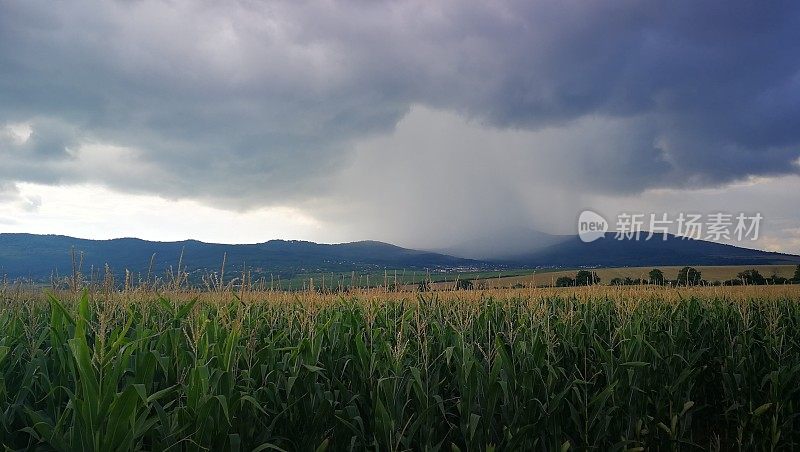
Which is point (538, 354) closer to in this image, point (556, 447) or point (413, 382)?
point (556, 447)

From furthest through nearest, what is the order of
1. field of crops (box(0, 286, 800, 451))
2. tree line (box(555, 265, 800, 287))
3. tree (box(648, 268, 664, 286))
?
tree (box(648, 268, 664, 286))
tree line (box(555, 265, 800, 287))
field of crops (box(0, 286, 800, 451))

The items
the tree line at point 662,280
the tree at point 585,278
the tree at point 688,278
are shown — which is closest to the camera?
the tree at point 585,278


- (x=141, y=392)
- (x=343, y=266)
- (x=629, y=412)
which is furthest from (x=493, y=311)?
(x=343, y=266)

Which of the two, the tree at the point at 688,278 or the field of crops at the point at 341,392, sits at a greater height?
the tree at the point at 688,278

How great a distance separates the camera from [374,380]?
21.9 feet

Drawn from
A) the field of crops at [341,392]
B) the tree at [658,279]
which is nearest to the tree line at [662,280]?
the tree at [658,279]

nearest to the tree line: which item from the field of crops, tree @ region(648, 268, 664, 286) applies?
tree @ region(648, 268, 664, 286)

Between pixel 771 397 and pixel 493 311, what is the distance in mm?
5815

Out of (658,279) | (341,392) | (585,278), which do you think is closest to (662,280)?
(658,279)

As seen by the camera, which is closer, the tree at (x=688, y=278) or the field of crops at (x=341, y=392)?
the field of crops at (x=341, y=392)

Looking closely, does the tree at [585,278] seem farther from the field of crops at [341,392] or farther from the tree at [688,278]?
the field of crops at [341,392]

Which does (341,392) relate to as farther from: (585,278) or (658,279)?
(585,278)

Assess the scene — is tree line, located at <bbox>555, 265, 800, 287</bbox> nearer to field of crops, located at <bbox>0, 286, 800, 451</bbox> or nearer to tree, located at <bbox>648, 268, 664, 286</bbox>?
tree, located at <bbox>648, 268, 664, 286</bbox>

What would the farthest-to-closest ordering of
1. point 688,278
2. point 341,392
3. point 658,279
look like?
point 658,279 → point 688,278 → point 341,392
